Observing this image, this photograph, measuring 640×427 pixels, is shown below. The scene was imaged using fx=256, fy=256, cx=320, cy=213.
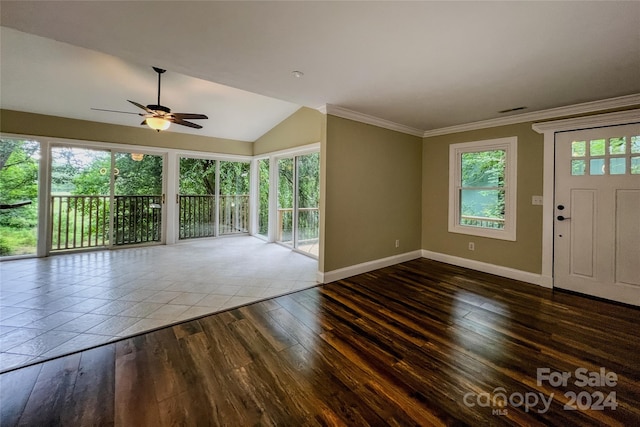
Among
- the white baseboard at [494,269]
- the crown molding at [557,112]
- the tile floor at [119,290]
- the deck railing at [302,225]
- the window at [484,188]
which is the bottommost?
the tile floor at [119,290]

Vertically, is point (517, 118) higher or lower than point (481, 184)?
higher

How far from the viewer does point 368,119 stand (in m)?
3.83

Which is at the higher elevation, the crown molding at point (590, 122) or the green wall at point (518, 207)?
the crown molding at point (590, 122)

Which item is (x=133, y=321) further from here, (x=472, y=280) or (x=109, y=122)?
(x=109, y=122)

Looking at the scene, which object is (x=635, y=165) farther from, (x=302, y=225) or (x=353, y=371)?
(x=302, y=225)

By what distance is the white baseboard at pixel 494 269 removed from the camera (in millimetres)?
3492

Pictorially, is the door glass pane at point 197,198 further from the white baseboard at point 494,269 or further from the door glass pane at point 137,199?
the white baseboard at point 494,269

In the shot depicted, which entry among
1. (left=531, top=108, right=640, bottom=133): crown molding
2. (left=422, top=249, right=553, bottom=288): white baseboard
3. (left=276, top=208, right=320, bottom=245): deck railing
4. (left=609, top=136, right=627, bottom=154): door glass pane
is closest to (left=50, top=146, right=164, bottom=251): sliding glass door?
(left=276, top=208, right=320, bottom=245): deck railing

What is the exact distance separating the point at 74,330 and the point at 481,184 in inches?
209

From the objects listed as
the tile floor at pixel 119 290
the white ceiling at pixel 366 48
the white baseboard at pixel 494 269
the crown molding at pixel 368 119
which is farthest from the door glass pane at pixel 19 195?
the white baseboard at pixel 494 269

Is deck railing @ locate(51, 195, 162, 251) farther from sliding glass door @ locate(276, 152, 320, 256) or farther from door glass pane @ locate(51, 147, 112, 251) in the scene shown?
sliding glass door @ locate(276, 152, 320, 256)

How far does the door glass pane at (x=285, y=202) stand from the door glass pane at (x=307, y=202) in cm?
35

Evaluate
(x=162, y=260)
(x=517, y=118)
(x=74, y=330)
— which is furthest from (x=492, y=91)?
(x=162, y=260)

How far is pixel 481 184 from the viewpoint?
4.12 m
